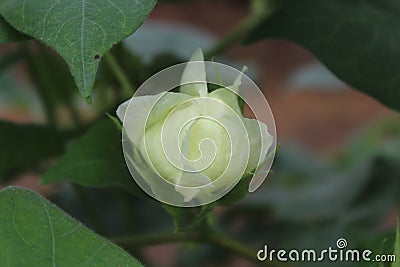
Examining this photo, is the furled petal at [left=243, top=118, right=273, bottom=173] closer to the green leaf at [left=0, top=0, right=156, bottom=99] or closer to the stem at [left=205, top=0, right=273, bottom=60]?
the green leaf at [left=0, top=0, right=156, bottom=99]

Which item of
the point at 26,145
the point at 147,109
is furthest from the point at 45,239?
the point at 26,145

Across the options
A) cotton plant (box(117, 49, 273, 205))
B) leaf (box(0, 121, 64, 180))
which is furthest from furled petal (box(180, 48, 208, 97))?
leaf (box(0, 121, 64, 180))

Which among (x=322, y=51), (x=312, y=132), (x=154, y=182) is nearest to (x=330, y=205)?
(x=322, y=51)

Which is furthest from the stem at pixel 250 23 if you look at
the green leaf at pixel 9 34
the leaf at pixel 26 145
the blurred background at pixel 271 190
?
the green leaf at pixel 9 34

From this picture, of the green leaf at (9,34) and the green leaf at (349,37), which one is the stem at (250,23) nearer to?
the green leaf at (349,37)

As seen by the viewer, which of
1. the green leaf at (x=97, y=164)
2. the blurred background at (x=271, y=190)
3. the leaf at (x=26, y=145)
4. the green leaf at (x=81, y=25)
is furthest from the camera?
the blurred background at (x=271, y=190)

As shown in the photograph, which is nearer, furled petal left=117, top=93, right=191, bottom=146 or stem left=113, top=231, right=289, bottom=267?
furled petal left=117, top=93, right=191, bottom=146
